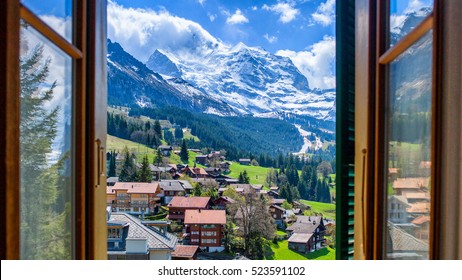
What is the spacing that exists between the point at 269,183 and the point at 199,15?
367 cm

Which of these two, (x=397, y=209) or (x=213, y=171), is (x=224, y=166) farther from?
(x=397, y=209)

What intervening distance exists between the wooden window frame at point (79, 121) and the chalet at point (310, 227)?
2579 millimetres

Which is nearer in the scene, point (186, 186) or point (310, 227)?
point (310, 227)

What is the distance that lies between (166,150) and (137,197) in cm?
63

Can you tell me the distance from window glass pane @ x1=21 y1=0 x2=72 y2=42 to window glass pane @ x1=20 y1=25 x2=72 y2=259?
0.15ft

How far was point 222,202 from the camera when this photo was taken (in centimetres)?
424

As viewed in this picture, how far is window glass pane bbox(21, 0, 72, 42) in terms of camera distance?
0.84 m

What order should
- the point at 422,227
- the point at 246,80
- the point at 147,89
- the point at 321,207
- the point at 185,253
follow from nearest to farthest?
the point at 422,227 → the point at 185,253 → the point at 321,207 → the point at 147,89 → the point at 246,80

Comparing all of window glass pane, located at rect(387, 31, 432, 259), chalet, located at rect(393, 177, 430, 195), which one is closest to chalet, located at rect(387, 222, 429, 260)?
window glass pane, located at rect(387, 31, 432, 259)

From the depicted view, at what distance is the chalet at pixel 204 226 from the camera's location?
12.4 feet

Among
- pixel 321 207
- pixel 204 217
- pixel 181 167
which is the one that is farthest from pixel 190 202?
pixel 321 207

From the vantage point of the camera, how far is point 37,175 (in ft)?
2.81

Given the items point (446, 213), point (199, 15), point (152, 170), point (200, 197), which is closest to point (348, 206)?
point (446, 213)
